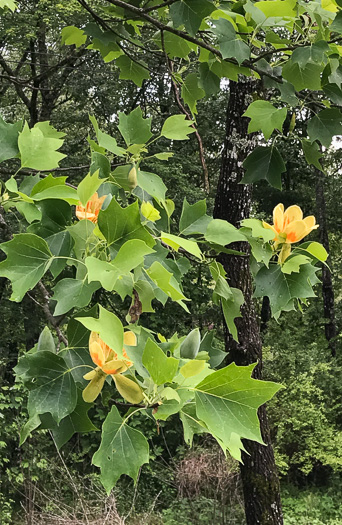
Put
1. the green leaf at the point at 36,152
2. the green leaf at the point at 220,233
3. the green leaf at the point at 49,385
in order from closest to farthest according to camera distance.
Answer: the green leaf at the point at 49,385 < the green leaf at the point at 36,152 < the green leaf at the point at 220,233

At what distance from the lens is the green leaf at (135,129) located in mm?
930

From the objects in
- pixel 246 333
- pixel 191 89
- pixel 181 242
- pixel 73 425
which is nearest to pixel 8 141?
pixel 181 242

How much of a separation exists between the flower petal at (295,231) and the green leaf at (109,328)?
35 cm

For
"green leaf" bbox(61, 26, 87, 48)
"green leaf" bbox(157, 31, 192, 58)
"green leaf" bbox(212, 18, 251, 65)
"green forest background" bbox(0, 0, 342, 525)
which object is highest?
"green leaf" bbox(61, 26, 87, 48)

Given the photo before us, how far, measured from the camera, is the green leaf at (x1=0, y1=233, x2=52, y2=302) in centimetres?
65

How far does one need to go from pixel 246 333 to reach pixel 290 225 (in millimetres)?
2020

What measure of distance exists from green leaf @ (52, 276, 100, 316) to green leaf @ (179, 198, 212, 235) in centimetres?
30

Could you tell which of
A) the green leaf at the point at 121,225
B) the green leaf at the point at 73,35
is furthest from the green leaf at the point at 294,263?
the green leaf at the point at 73,35

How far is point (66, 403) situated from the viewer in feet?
2.09

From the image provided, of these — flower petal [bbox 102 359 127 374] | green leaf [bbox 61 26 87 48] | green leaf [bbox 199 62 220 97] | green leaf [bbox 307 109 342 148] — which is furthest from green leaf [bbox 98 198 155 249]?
green leaf [bbox 61 26 87 48]

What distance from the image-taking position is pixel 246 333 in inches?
109

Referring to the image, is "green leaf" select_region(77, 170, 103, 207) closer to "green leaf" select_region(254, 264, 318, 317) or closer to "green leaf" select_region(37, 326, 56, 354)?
Answer: "green leaf" select_region(37, 326, 56, 354)

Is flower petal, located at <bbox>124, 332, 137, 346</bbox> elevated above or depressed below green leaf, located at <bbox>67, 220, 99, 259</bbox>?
below

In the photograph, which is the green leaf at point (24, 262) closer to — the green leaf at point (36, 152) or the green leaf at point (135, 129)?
the green leaf at point (36, 152)
